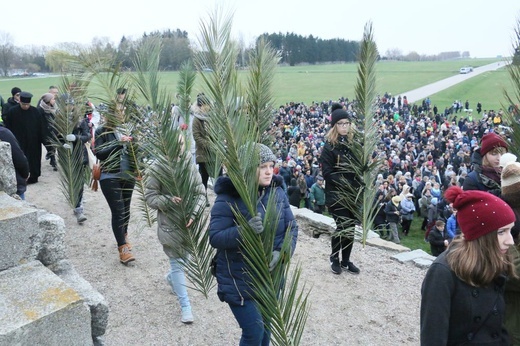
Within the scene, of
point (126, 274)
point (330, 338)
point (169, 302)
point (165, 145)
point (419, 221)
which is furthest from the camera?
point (419, 221)

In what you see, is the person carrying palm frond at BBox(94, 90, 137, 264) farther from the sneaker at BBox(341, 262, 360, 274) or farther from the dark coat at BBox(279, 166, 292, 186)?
the dark coat at BBox(279, 166, 292, 186)

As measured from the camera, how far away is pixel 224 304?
4.71 meters

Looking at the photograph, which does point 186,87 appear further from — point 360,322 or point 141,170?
point 360,322

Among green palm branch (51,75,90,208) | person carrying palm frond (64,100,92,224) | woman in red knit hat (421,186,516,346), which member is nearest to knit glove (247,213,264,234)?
woman in red knit hat (421,186,516,346)

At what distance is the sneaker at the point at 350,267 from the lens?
5508 mm

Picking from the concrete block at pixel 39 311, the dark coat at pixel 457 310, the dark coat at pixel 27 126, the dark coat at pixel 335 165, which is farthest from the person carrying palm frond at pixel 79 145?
the dark coat at pixel 457 310

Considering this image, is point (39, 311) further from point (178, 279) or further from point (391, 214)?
point (391, 214)

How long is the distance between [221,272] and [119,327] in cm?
178

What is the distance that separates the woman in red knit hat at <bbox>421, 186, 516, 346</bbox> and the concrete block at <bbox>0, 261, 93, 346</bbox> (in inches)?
71.2

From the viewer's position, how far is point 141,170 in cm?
477

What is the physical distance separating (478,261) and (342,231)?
2.96m

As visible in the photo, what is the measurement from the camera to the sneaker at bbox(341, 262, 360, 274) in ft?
18.1

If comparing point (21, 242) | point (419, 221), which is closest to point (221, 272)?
point (21, 242)

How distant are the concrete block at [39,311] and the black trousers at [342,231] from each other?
3193 mm
